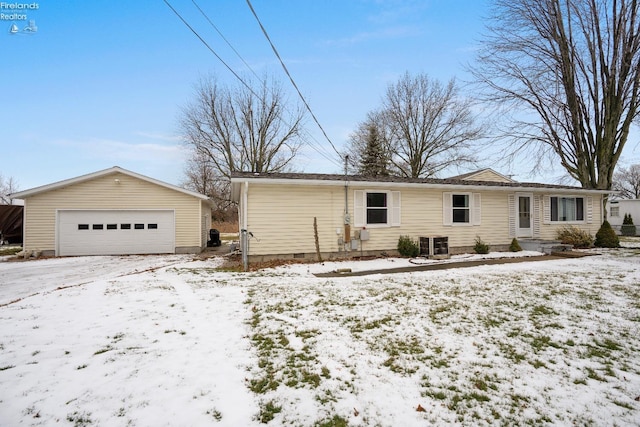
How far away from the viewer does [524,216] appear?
13.2 meters

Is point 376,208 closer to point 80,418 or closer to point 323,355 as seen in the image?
point 323,355

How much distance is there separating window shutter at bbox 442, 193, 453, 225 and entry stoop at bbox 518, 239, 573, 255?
11.8 ft

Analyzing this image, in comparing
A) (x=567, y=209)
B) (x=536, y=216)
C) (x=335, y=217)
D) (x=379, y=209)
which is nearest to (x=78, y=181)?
(x=335, y=217)

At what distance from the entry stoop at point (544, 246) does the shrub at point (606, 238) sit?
8.25ft

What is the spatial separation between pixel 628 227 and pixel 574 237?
15.8 m

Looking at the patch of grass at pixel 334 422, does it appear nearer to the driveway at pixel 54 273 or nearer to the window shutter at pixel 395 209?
the driveway at pixel 54 273

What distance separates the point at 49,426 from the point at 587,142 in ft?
73.1

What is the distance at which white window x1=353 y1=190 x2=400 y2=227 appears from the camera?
1089 centimetres

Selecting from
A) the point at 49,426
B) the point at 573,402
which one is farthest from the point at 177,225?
the point at 573,402

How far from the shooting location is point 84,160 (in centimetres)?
1938

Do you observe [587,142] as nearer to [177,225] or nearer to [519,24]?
[519,24]

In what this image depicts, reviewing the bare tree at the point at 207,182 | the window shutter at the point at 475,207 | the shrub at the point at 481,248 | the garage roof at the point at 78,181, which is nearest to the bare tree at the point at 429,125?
the window shutter at the point at 475,207

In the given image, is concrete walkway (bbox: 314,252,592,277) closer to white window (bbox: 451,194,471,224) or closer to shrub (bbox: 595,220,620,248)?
white window (bbox: 451,194,471,224)

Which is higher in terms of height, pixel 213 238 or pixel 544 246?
pixel 213 238
